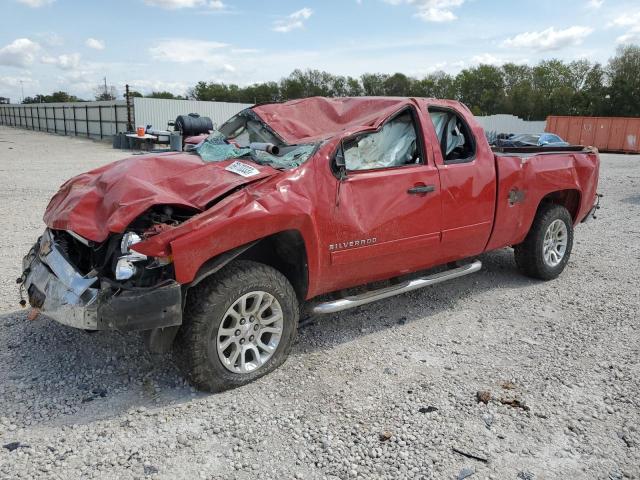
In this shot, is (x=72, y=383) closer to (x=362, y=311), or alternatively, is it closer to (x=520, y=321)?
(x=362, y=311)

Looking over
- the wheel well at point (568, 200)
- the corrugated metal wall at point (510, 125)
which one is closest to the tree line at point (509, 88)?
the corrugated metal wall at point (510, 125)

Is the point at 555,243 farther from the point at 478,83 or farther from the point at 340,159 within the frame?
the point at 478,83

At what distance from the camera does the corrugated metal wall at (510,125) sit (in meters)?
43.6

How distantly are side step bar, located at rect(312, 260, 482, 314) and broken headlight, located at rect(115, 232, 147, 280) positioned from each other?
131 cm

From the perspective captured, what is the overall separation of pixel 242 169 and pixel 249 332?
43.7 inches

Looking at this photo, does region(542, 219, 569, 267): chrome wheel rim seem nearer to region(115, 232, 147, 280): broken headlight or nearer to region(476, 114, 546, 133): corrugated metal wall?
region(115, 232, 147, 280): broken headlight

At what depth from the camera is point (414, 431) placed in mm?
3051

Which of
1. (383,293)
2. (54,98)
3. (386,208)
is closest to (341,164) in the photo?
(386,208)

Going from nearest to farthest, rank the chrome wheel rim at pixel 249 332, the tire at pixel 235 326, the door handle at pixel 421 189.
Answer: the tire at pixel 235 326, the chrome wheel rim at pixel 249 332, the door handle at pixel 421 189

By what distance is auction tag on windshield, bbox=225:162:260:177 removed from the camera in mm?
3528

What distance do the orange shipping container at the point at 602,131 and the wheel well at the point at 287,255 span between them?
34.0 meters

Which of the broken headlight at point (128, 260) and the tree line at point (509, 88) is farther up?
the tree line at point (509, 88)

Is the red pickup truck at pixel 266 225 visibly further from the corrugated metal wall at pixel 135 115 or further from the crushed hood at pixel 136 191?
the corrugated metal wall at pixel 135 115


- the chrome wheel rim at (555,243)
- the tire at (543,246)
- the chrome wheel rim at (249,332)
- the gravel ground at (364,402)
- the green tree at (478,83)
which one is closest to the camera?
the gravel ground at (364,402)
